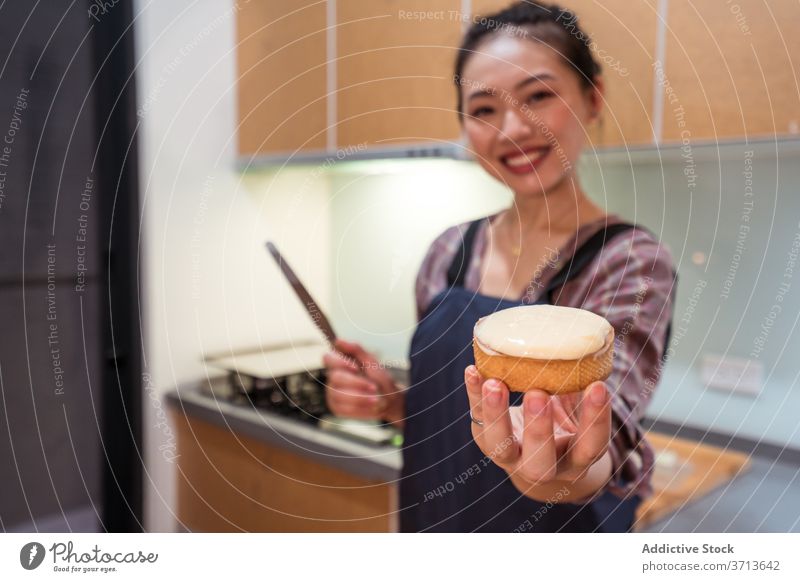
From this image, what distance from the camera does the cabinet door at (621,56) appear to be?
470 millimetres

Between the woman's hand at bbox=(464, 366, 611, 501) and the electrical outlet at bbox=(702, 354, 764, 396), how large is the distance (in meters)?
0.29

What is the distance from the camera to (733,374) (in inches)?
26.3

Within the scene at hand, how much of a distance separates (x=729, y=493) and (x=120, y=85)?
0.65 meters

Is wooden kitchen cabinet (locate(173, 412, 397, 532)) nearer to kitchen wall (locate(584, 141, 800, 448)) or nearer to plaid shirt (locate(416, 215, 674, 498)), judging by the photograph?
plaid shirt (locate(416, 215, 674, 498))

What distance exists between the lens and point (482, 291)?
1.71 feet

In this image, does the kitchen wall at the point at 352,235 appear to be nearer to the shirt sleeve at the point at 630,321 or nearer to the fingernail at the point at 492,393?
the shirt sleeve at the point at 630,321

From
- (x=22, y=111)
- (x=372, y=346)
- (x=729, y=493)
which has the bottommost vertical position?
(x=729, y=493)

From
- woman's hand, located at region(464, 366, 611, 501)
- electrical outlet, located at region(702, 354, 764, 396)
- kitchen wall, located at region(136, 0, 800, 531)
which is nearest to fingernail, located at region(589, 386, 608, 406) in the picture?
woman's hand, located at region(464, 366, 611, 501)

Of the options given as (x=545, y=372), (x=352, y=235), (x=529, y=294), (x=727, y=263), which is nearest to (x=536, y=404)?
(x=545, y=372)

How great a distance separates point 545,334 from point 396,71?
27 cm

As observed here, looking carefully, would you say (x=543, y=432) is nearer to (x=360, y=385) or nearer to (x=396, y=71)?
(x=360, y=385)

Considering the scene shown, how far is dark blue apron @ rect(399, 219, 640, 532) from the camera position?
0.49 m
